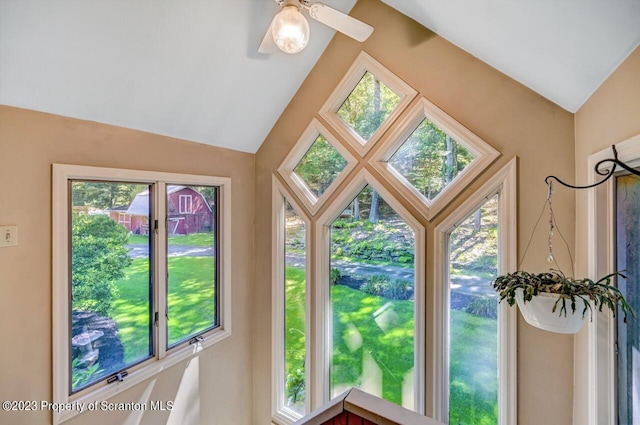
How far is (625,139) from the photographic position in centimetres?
119

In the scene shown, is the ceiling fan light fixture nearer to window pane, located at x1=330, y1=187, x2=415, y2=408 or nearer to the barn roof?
window pane, located at x1=330, y1=187, x2=415, y2=408

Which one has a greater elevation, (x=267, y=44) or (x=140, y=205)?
(x=267, y=44)

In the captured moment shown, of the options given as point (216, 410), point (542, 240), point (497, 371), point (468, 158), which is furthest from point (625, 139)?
point (216, 410)

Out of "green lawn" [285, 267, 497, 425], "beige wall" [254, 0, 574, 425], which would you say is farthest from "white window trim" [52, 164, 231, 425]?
"beige wall" [254, 0, 574, 425]

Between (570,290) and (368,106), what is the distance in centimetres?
182

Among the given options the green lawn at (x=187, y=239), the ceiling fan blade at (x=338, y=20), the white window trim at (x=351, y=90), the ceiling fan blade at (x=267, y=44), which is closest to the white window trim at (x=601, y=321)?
the white window trim at (x=351, y=90)

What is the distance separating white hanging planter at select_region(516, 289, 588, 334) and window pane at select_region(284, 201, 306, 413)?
1.78m

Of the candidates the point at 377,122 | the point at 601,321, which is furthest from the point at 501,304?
the point at 377,122

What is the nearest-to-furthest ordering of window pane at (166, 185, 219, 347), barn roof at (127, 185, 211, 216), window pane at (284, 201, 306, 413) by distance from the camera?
barn roof at (127, 185, 211, 216), window pane at (166, 185, 219, 347), window pane at (284, 201, 306, 413)

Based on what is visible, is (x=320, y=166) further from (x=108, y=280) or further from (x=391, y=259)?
(x=108, y=280)

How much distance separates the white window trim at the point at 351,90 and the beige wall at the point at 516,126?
0.19 ft

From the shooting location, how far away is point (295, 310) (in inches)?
109

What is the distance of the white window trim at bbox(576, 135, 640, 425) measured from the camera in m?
1.36

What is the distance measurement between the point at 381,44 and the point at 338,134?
75 cm
